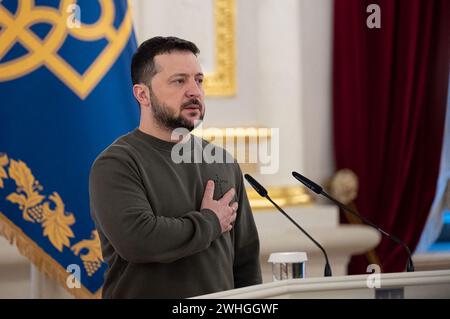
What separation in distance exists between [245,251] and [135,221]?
1.33 ft

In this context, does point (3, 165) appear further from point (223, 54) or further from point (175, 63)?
point (223, 54)

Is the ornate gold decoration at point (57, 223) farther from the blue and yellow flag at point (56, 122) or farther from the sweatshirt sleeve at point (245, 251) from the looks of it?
the sweatshirt sleeve at point (245, 251)

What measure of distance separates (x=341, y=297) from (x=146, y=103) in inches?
27.3

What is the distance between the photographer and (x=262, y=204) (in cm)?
375

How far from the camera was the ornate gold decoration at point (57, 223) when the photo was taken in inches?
108

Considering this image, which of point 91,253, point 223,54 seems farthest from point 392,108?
point 91,253

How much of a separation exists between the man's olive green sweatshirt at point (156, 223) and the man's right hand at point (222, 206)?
2cm

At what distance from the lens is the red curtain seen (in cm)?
402

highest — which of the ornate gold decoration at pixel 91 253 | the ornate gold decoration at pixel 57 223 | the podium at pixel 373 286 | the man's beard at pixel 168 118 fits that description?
the man's beard at pixel 168 118

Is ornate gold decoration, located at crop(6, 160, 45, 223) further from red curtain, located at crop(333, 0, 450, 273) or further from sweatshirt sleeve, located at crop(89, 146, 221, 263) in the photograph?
red curtain, located at crop(333, 0, 450, 273)

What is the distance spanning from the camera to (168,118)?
190 cm

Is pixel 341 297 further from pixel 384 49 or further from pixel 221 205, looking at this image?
pixel 384 49

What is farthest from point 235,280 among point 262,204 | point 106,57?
point 262,204

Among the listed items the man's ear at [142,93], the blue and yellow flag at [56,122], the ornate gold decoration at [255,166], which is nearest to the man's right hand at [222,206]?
the man's ear at [142,93]
